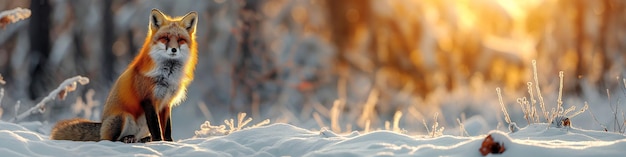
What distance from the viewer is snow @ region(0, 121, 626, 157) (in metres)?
3.96

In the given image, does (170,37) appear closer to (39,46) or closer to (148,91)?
(148,91)

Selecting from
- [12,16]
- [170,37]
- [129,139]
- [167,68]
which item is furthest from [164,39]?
[12,16]

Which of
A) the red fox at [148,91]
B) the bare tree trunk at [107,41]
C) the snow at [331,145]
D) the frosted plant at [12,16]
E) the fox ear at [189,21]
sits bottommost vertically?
the snow at [331,145]

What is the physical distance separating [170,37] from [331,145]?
161cm

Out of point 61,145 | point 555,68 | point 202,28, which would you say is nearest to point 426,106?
point 555,68

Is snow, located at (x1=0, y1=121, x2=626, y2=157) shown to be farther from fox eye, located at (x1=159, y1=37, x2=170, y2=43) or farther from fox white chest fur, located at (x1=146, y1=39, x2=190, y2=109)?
fox eye, located at (x1=159, y1=37, x2=170, y2=43)

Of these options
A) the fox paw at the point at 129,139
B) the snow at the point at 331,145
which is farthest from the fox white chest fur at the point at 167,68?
the snow at the point at 331,145

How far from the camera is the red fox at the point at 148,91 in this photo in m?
5.46

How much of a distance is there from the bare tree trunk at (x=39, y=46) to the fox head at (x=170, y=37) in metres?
8.81

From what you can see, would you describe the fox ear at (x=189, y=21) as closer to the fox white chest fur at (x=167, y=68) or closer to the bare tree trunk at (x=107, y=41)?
the fox white chest fur at (x=167, y=68)

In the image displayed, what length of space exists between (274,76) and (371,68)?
2.52 meters

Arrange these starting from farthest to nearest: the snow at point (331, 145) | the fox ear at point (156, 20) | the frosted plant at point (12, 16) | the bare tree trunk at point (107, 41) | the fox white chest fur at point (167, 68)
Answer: the bare tree trunk at point (107, 41) < the frosted plant at point (12, 16) < the fox ear at point (156, 20) < the fox white chest fur at point (167, 68) < the snow at point (331, 145)

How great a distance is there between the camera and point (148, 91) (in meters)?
5.47

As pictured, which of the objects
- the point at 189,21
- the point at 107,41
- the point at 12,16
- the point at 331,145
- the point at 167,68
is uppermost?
the point at 107,41
